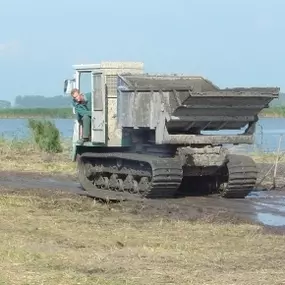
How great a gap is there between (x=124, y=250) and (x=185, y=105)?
20.5ft

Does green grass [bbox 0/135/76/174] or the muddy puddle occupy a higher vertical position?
green grass [bbox 0/135/76/174]

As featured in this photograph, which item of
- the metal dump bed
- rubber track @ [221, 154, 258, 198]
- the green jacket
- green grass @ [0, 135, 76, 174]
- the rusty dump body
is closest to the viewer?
the metal dump bed

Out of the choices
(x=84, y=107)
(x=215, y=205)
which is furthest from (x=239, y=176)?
(x=84, y=107)

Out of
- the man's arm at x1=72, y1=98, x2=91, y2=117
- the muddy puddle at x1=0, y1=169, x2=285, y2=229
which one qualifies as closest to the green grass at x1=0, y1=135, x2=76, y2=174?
the muddy puddle at x1=0, y1=169, x2=285, y2=229

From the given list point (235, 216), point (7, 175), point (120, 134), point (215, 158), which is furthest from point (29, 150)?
point (235, 216)

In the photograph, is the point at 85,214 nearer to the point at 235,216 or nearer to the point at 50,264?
the point at 235,216

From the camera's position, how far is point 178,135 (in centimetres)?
1795

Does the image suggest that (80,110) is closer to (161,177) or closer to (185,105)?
(161,177)

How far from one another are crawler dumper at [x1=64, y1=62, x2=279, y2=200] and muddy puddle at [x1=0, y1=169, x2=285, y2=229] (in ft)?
1.37

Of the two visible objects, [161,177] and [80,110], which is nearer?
[161,177]

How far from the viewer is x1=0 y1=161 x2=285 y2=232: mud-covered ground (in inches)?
615

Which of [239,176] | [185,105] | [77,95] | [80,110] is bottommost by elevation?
[239,176]

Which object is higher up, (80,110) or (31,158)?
(80,110)

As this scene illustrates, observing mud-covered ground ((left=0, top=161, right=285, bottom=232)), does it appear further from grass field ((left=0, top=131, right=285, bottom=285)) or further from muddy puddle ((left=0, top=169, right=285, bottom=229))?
grass field ((left=0, top=131, right=285, bottom=285))
